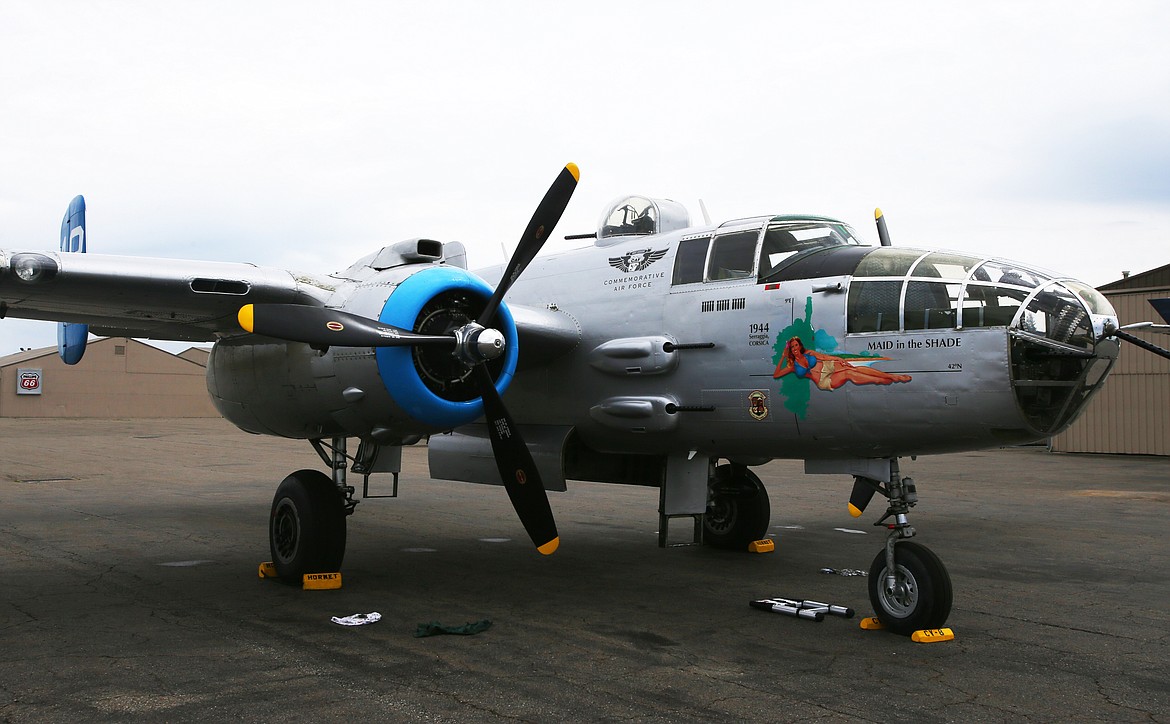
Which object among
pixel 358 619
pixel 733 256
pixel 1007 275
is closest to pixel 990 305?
pixel 1007 275

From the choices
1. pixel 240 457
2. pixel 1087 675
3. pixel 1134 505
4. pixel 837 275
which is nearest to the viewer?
pixel 1087 675

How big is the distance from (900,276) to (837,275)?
54cm

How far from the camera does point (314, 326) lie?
7539 millimetres

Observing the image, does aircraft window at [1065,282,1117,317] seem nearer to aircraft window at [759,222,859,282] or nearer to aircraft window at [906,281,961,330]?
aircraft window at [906,281,961,330]

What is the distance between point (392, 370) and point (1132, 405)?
28.9 meters

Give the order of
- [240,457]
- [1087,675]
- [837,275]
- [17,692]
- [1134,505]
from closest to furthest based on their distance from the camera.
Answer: [17,692] → [1087,675] → [837,275] → [1134,505] → [240,457]

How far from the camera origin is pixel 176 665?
20.4ft

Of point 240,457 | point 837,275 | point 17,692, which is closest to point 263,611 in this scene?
point 17,692

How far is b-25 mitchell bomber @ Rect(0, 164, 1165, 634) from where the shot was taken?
23.3 feet

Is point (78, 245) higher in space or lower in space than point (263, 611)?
higher

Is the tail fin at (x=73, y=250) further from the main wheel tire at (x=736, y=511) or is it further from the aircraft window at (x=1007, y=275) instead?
the aircraft window at (x=1007, y=275)

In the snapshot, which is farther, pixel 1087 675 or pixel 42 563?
pixel 42 563

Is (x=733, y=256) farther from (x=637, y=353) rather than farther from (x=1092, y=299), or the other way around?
(x=1092, y=299)

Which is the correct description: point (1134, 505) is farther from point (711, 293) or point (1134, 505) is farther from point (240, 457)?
point (240, 457)
